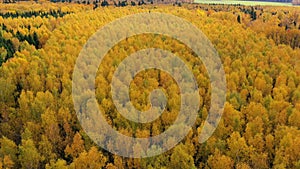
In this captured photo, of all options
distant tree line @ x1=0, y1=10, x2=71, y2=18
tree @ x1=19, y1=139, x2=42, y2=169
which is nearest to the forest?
tree @ x1=19, y1=139, x2=42, y2=169

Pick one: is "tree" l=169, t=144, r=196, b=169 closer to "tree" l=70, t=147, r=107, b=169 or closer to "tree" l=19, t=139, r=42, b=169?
"tree" l=70, t=147, r=107, b=169

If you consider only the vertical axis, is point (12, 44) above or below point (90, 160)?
above

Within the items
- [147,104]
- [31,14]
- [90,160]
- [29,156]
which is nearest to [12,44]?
[147,104]

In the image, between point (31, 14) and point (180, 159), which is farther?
point (31, 14)

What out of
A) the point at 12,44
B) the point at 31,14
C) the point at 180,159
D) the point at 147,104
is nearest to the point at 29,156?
the point at 180,159

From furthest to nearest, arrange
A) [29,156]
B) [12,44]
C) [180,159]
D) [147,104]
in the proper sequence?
[12,44]
[147,104]
[180,159]
[29,156]

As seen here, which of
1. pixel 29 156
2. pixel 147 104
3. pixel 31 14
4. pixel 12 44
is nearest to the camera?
pixel 29 156

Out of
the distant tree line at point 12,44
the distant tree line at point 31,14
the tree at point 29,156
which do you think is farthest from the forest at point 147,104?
the distant tree line at point 31,14

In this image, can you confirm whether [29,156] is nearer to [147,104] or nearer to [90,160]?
[90,160]

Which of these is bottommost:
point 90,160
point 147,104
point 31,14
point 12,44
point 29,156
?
point 90,160
